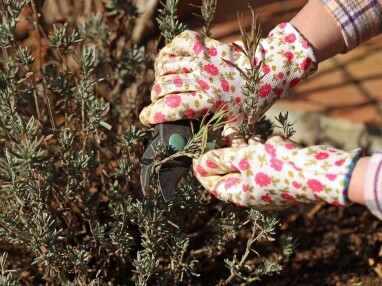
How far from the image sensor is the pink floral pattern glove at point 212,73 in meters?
1.66

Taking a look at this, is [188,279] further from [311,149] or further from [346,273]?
[311,149]

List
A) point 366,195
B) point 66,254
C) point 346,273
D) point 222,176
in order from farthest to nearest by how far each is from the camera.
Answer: point 346,273, point 66,254, point 222,176, point 366,195

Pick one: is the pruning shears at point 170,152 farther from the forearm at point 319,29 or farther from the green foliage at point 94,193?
the forearm at point 319,29

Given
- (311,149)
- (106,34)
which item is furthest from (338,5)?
(106,34)

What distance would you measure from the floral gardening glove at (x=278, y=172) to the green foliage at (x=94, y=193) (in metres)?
0.08

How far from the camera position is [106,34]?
2.34 m

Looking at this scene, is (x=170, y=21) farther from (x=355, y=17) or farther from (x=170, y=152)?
(x=355, y=17)

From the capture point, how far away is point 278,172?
1475 mm

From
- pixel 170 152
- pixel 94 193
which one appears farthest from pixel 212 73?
pixel 94 193

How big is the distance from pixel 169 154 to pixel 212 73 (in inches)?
8.1

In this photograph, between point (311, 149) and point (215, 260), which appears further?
point (215, 260)

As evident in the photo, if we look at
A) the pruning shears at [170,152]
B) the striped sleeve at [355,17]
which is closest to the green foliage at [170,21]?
the pruning shears at [170,152]

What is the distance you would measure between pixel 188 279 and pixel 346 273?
1.77ft

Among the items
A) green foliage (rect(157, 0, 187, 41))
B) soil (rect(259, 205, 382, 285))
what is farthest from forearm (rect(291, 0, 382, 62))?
soil (rect(259, 205, 382, 285))
